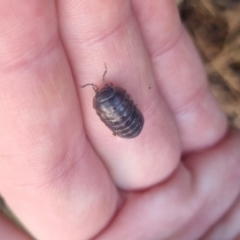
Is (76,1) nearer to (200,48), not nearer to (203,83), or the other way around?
(203,83)

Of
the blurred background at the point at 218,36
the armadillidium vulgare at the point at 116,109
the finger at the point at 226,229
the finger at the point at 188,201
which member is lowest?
the finger at the point at 226,229

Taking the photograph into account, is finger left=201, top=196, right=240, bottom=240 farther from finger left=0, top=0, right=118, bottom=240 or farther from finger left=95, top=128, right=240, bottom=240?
finger left=0, top=0, right=118, bottom=240

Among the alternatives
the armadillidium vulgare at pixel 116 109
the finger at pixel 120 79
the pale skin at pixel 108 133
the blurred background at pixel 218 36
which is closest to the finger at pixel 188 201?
the pale skin at pixel 108 133

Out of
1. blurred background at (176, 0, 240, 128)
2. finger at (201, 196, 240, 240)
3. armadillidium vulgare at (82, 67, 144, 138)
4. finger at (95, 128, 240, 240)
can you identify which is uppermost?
armadillidium vulgare at (82, 67, 144, 138)

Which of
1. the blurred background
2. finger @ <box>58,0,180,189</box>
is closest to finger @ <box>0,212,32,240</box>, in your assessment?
finger @ <box>58,0,180,189</box>

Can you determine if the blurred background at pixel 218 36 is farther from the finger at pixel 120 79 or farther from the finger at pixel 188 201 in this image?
the finger at pixel 120 79
